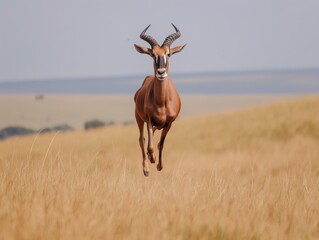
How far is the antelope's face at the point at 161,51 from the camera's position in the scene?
5.78m

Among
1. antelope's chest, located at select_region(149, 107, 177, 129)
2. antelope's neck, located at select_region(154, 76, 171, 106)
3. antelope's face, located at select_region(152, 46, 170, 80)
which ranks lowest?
antelope's chest, located at select_region(149, 107, 177, 129)

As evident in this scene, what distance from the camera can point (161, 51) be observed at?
592 centimetres

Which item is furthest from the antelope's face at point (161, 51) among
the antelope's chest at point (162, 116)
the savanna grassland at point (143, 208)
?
the savanna grassland at point (143, 208)

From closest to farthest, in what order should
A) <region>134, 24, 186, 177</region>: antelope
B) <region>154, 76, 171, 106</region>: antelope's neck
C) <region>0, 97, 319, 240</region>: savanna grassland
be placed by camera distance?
1. <region>0, 97, 319, 240</region>: savanna grassland
2. <region>134, 24, 186, 177</region>: antelope
3. <region>154, 76, 171, 106</region>: antelope's neck

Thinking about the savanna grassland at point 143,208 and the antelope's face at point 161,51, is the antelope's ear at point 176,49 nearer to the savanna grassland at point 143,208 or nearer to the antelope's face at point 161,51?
the antelope's face at point 161,51

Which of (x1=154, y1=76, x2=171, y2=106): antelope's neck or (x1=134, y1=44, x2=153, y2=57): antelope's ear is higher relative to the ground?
(x1=134, y1=44, x2=153, y2=57): antelope's ear

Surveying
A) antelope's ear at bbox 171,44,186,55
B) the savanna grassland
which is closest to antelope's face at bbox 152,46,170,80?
antelope's ear at bbox 171,44,186,55

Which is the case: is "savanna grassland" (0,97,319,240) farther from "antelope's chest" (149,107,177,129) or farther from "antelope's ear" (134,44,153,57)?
"antelope's ear" (134,44,153,57)

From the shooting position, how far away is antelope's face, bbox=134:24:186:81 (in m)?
5.78

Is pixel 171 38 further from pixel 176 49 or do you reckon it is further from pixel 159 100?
pixel 159 100

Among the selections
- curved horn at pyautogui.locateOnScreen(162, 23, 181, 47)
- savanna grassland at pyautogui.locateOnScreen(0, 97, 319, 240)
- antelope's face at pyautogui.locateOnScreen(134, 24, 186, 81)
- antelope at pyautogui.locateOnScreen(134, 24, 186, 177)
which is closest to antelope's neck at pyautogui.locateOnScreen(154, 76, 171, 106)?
antelope at pyautogui.locateOnScreen(134, 24, 186, 177)

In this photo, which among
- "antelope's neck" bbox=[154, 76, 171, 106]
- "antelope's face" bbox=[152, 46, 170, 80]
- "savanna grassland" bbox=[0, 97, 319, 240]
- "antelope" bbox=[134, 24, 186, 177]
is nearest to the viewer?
"savanna grassland" bbox=[0, 97, 319, 240]

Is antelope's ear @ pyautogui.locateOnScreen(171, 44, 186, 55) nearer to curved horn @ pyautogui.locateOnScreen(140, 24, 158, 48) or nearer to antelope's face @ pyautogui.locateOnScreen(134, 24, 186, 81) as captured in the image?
antelope's face @ pyautogui.locateOnScreen(134, 24, 186, 81)

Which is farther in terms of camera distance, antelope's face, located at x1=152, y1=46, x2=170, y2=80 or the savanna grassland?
antelope's face, located at x1=152, y1=46, x2=170, y2=80
